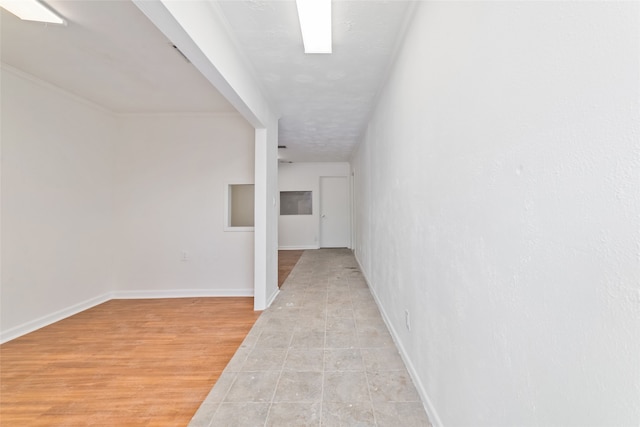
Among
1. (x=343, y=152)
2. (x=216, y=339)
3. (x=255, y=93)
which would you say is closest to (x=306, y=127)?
(x=255, y=93)

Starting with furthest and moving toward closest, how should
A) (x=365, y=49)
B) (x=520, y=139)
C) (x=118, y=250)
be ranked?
(x=118, y=250), (x=365, y=49), (x=520, y=139)

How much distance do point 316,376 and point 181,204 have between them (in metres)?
2.89

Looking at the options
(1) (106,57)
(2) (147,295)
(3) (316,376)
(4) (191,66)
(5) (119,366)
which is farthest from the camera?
(2) (147,295)

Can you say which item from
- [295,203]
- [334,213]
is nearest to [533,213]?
[334,213]

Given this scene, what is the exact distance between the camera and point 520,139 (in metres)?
0.67

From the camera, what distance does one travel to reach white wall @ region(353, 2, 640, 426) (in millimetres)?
443

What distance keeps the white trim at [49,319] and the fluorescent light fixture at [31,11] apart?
105 inches

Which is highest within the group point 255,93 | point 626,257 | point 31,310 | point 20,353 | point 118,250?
point 255,93

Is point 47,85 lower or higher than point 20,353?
higher

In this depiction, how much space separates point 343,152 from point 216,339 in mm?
4353

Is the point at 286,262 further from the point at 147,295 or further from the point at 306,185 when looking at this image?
the point at 147,295

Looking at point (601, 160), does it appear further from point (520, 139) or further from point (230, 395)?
point (230, 395)

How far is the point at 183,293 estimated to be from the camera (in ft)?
11.2

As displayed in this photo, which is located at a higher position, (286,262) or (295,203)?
(295,203)
